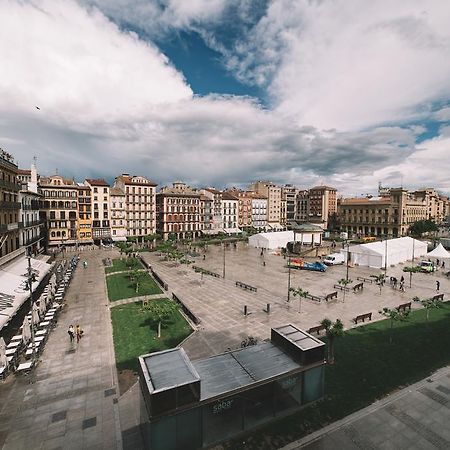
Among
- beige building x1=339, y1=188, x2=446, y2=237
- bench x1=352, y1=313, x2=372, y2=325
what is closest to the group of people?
bench x1=352, y1=313, x2=372, y2=325

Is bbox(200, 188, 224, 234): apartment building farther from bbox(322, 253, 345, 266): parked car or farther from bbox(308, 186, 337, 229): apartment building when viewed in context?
bbox(322, 253, 345, 266): parked car

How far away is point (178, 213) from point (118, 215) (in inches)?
726

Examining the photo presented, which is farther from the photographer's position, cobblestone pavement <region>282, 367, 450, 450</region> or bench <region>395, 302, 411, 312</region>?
bench <region>395, 302, 411, 312</region>

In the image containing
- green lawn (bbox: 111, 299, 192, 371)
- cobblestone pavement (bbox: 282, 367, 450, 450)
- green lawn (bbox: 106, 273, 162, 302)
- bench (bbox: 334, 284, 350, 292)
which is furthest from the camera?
bench (bbox: 334, 284, 350, 292)

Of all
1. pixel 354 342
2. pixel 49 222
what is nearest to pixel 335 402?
pixel 354 342

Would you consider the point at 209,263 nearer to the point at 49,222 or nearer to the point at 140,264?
the point at 140,264

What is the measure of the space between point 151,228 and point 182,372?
74996mm

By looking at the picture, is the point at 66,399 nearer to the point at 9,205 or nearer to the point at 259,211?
the point at 9,205

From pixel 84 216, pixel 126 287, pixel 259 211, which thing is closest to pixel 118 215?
pixel 84 216

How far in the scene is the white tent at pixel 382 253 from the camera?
48906 millimetres

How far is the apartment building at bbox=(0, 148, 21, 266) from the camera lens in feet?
107

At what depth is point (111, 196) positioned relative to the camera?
7631 cm

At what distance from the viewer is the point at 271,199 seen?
124 m

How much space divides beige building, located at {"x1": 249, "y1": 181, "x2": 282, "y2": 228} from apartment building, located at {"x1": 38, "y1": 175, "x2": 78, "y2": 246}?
75.6 meters
